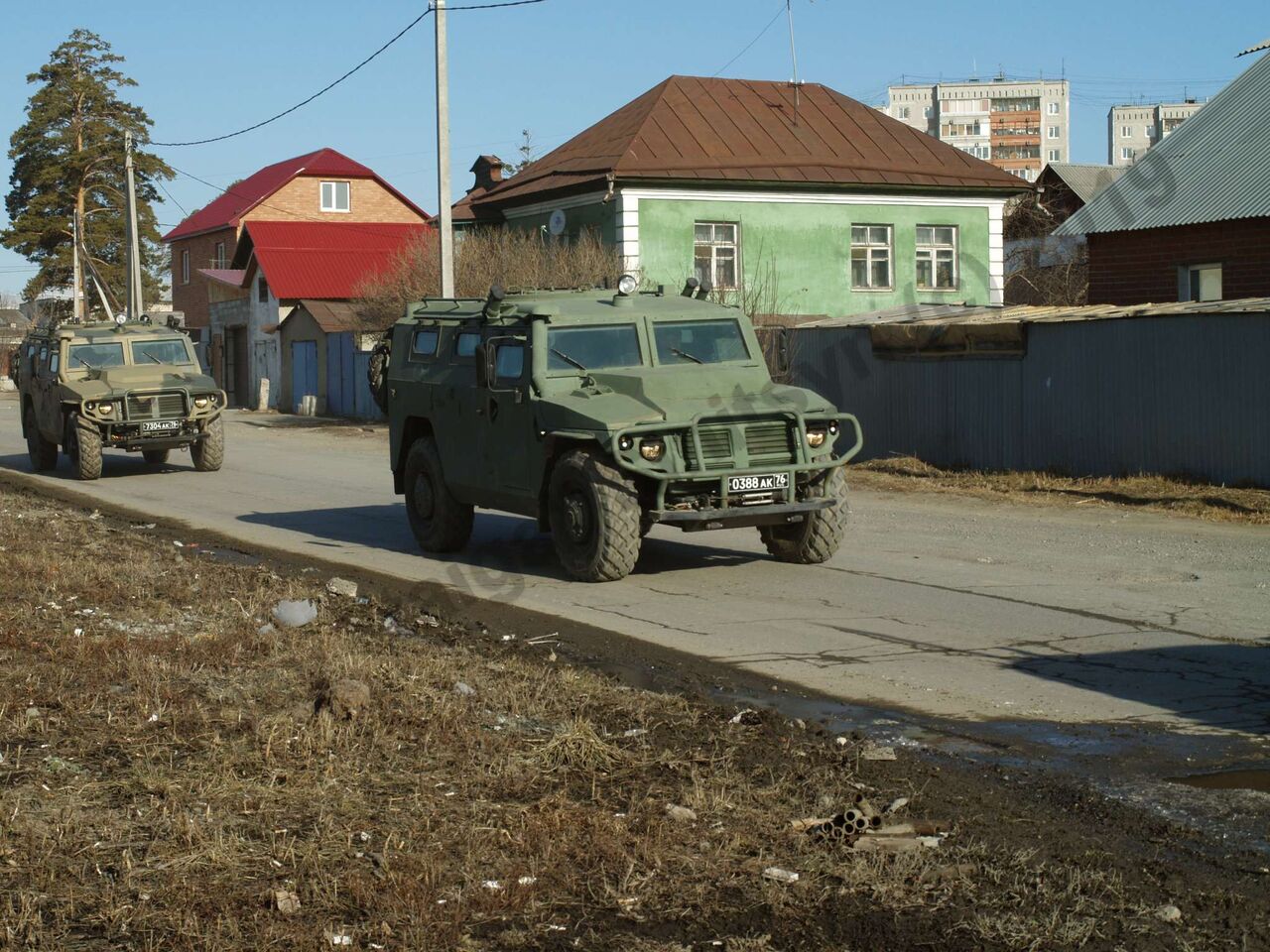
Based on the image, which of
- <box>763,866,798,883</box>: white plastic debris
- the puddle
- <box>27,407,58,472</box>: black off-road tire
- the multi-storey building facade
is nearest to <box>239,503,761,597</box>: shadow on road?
the puddle

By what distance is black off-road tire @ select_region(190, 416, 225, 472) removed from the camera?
21.2 meters

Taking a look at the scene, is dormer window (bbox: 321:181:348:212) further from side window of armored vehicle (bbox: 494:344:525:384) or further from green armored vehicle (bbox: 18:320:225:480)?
side window of armored vehicle (bbox: 494:344:525:384)

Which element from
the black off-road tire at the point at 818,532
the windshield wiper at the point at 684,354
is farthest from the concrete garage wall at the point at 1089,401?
the windshield wiper at the point at 684,354

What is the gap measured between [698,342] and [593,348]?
33.5 inches

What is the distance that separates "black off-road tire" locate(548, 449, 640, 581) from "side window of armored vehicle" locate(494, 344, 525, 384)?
3.21 ft

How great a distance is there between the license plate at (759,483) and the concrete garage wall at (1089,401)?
23.8 feet

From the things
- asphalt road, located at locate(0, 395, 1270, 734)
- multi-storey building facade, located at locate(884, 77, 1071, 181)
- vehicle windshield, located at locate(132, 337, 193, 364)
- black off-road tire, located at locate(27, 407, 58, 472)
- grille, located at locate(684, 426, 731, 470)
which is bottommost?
asphalt road, located at locate(0, 395, 1270, 734)

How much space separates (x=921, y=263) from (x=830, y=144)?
10.8ft

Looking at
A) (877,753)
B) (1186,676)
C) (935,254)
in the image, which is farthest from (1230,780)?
(935,254)

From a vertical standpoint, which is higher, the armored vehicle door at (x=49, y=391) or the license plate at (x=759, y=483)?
the armored vehicle door at (x=49, y=391)

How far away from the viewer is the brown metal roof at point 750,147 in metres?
31.7

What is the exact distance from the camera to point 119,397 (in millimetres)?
20469

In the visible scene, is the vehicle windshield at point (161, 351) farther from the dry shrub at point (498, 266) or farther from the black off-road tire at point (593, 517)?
the black off-road tire at point (593, 517)

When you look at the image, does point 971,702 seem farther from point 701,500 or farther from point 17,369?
point 17,369
